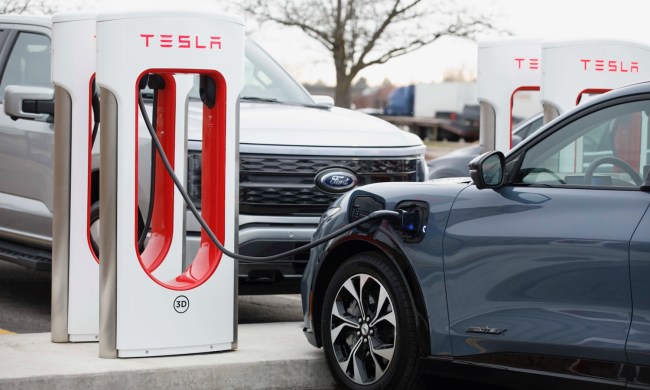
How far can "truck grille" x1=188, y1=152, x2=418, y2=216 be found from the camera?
24.5 feet

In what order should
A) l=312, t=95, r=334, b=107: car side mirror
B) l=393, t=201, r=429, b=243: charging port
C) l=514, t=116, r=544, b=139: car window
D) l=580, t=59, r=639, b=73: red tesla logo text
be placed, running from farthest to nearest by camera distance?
l=514, t=116, r=544, b=139: car window < l=312, t=95, r=334, b=107: car side mirror < l=580, t=59, r=639, b=73: red tesla logo text < l=393, t=201, r=429, b=243: charging port

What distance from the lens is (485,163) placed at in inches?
212

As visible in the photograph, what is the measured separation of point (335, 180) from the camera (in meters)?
7.64

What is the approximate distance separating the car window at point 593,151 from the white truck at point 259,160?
2.41m

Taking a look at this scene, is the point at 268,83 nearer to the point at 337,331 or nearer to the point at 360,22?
the point at 337,331

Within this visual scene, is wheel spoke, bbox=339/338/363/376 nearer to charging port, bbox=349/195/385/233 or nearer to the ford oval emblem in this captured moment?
charging port, bbox=349/195/385/233

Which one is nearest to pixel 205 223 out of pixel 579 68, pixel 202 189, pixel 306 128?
pixel 202 189

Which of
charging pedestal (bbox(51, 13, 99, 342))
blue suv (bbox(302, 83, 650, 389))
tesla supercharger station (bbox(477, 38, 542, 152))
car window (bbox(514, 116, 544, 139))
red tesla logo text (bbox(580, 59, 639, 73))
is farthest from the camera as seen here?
car window (bbox(514, 116, 544, 139))

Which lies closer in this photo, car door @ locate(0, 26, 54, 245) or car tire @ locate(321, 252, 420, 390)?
car tire @ locate(321, 252, 420, 390)

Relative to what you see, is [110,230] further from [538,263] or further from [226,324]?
[538,263]

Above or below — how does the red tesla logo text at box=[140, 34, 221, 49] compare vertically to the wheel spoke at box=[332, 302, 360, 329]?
above

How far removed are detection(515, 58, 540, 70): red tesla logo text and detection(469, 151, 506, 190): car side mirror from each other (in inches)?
145

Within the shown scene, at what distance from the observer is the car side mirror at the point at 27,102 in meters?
7.96

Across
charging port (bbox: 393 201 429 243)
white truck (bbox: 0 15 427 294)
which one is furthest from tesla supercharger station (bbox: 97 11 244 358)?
charging port (bbox: 393 201 429 243)
